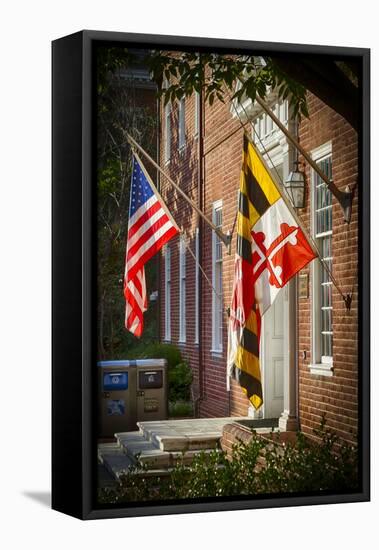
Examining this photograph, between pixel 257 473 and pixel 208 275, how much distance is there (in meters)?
1.61

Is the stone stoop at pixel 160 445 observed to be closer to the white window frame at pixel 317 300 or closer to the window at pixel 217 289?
the window at pixel 217 289

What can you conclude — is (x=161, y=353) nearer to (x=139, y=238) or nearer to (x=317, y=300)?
(x=139, y=238)

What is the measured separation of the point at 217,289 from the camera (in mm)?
9656

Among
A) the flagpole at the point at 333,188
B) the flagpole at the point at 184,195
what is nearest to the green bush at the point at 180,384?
the flagpole at the point at 184,195

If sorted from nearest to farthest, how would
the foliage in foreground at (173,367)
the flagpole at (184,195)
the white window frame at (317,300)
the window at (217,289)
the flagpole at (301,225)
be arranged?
the flagpole at (184,195)
the foliage in foreground at (173,367)
the window at (217,289)
the flagpole at (301,225)
the white window frame at (317,300)

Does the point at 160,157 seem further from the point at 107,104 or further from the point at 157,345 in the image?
the point at 157,345

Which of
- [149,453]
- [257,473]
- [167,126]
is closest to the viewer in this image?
[149,453]

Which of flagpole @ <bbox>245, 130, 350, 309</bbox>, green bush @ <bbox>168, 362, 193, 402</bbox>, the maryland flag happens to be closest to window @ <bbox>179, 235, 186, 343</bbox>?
green bush @ <bbox>168, 362, 193, 402</bbox>

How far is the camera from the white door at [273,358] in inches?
391

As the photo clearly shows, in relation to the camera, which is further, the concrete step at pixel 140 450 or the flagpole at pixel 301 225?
the flagpole at pixel 301 225

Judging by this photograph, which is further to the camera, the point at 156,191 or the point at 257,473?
the point at 257,473

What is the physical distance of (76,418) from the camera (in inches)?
353

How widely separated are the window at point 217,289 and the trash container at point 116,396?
79cm

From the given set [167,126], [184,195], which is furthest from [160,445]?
[167,126]
